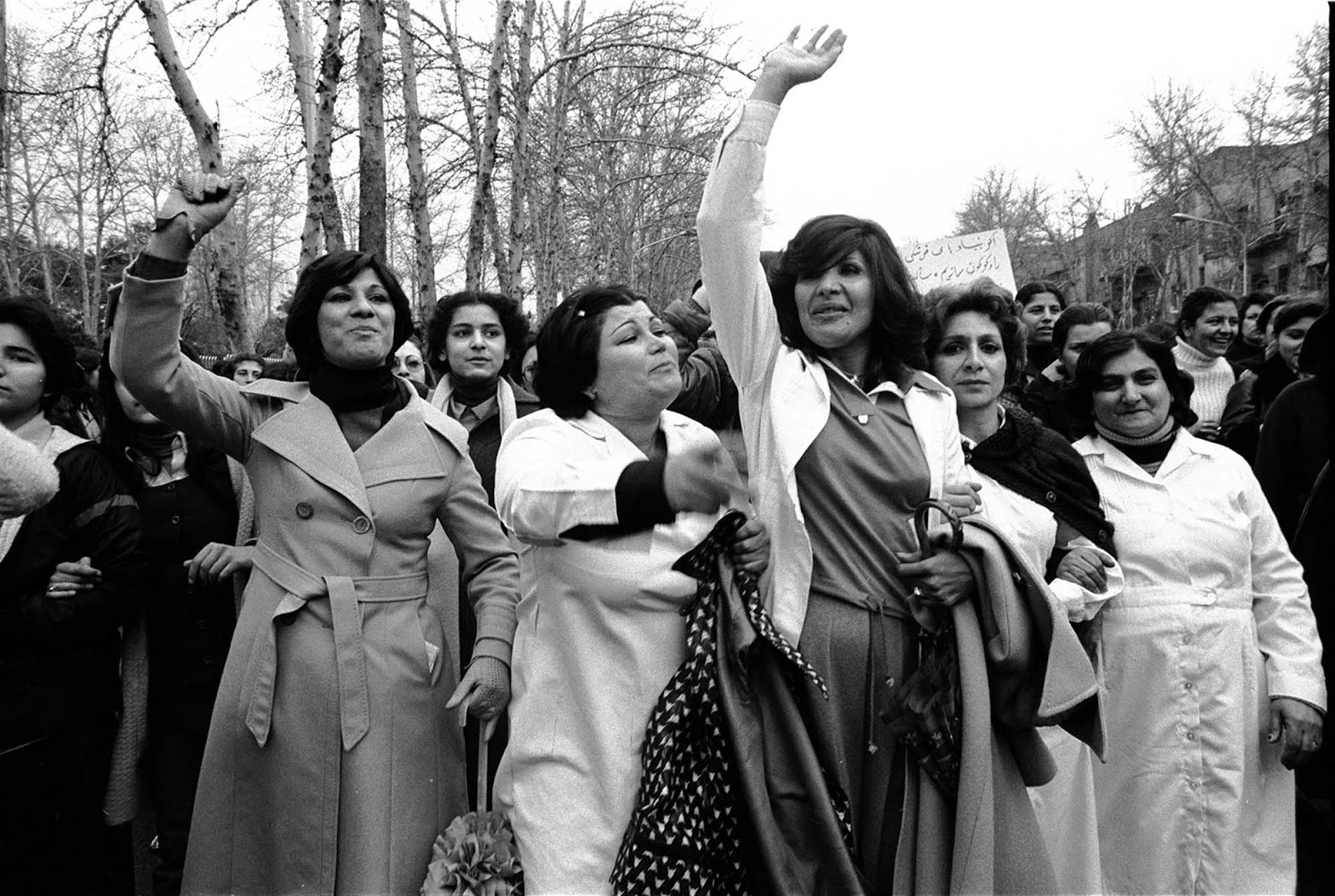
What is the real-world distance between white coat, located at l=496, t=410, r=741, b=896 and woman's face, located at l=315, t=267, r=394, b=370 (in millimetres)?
530

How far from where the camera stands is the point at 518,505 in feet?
6.89

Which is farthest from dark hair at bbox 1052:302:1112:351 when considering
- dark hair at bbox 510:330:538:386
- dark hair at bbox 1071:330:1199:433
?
dark hair at bbox 510:330:538:386

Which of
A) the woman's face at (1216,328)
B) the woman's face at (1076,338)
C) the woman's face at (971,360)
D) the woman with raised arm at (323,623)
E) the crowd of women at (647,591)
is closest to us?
the crowd of women at (647,591)

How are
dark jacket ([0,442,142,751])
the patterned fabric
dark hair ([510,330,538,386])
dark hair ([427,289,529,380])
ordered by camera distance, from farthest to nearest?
dark hair ([510,330,538,386]) → dark hair ([427,289,529,380]) → dark jacket ([0,442,142,751]) → the patterned fabric

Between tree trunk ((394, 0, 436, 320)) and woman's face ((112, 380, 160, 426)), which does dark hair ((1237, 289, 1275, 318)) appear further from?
tree trunk ((394, 0, 436, 320))

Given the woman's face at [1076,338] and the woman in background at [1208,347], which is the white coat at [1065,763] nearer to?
the woman's face at [1076,338]

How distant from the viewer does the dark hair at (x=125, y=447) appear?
3.24m

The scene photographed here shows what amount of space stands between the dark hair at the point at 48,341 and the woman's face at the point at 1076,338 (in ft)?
12.6

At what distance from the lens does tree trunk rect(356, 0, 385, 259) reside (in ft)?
27.6

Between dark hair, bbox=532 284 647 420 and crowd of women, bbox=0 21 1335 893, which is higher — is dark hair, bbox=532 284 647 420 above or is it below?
above

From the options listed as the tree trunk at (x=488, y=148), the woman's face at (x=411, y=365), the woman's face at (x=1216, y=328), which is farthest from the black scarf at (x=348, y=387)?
the tree trunk at (x=488, y=148)

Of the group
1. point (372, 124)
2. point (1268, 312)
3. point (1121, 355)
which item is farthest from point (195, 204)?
point (372, 124)

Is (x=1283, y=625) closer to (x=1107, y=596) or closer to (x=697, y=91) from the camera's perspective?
(x=1107, y=596)

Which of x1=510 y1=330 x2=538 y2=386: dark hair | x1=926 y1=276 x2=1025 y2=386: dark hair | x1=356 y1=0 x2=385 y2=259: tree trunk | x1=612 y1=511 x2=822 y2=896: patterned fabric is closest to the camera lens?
x1=612 y1=511 x2=822 y2=896: patterned fabric
